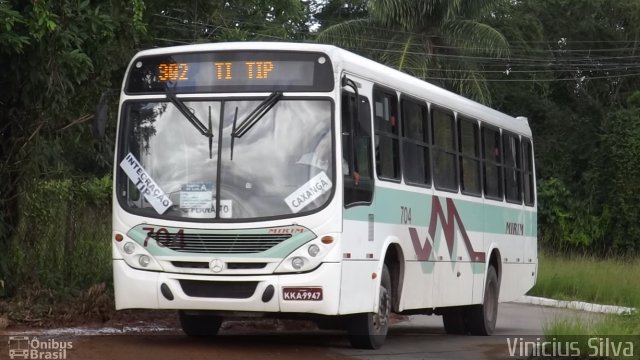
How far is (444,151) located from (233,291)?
4.43 metres

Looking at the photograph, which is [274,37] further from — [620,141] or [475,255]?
[620,141]


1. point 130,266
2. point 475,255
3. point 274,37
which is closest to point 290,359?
point 130,266

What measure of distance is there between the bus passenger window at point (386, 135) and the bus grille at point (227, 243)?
5.64 feet

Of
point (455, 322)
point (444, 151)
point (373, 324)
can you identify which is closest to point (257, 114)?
point (373, 324)

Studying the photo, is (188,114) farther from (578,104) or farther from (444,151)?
(578,104)

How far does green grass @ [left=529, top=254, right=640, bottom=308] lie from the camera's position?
24.2m

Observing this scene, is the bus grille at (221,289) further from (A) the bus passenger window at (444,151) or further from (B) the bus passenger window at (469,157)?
(B) the bus passenger window at (469,157)

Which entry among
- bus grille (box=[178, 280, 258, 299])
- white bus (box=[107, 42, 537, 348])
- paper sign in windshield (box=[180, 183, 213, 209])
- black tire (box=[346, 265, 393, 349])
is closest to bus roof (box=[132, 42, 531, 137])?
white bus (box=[107, 42, 537, 348])

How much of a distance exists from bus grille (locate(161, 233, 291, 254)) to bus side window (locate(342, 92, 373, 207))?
0.84 meters

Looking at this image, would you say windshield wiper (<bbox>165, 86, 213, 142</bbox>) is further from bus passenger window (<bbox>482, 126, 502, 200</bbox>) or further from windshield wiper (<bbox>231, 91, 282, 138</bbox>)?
bus passenger window (<bbox>482, 126, 502, 200</bbox>)

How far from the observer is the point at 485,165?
17.4 m

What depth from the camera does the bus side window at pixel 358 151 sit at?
12289 millimetres

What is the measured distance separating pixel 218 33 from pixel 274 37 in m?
3.10

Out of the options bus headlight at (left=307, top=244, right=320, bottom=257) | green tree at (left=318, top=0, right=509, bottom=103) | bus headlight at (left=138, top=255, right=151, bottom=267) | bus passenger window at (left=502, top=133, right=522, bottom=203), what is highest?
green tree at (left=318, top=0, right=509, bottom=103)
